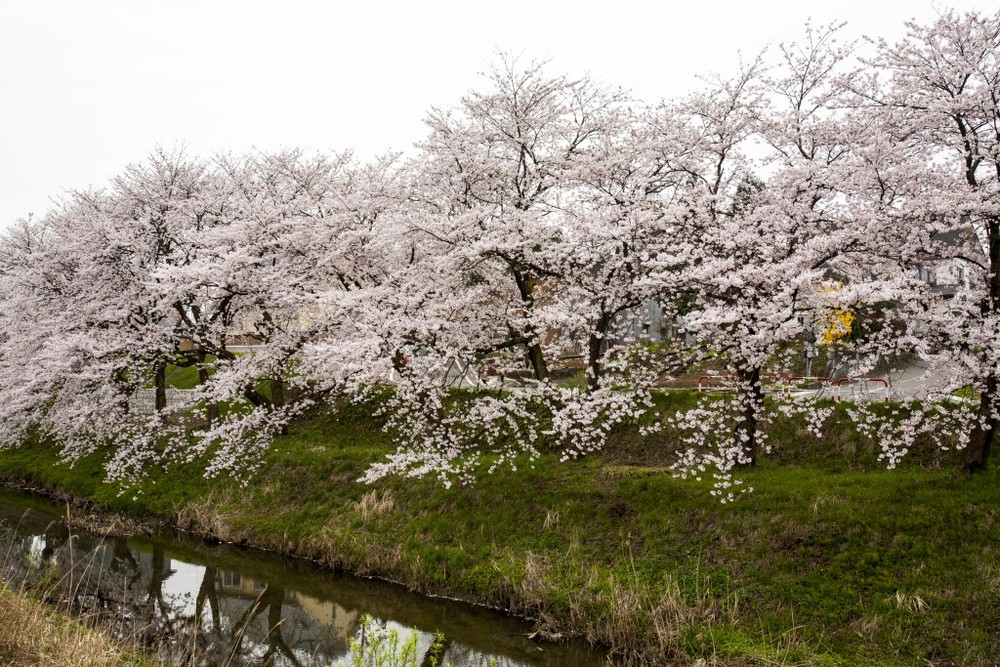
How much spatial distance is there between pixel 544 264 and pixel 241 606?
10331mm

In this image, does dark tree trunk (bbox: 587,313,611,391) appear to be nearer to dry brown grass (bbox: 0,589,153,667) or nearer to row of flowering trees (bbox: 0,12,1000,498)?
row of flowering trees (bbox: 0,12,1000,498)

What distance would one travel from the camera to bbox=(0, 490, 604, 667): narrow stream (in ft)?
40.2

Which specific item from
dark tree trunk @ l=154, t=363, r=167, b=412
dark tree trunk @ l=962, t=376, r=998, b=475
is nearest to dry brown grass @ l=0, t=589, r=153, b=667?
dark tree trunk @ l=962, t=376, r=998, b=475

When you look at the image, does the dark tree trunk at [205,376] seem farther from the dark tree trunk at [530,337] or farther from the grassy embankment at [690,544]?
the dark tree trunk at [530,337]

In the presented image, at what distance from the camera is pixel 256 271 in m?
20.7

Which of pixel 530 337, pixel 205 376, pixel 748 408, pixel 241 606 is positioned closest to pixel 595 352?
pixel 530 337

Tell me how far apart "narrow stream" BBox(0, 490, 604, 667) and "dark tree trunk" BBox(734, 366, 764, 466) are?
6.29 metres

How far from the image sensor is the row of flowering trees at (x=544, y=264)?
42.8 feet

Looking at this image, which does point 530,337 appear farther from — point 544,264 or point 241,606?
point 241,606

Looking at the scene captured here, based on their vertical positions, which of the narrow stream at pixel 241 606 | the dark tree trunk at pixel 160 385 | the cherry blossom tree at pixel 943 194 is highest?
the cherry blossom tree at pixel 943 194

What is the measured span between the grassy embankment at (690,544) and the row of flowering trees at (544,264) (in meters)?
1.05

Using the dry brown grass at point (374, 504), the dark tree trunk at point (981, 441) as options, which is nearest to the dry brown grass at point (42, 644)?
the dry brown grass at point (374, 504)

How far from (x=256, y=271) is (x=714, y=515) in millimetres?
14588

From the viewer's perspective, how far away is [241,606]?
15023 mm
